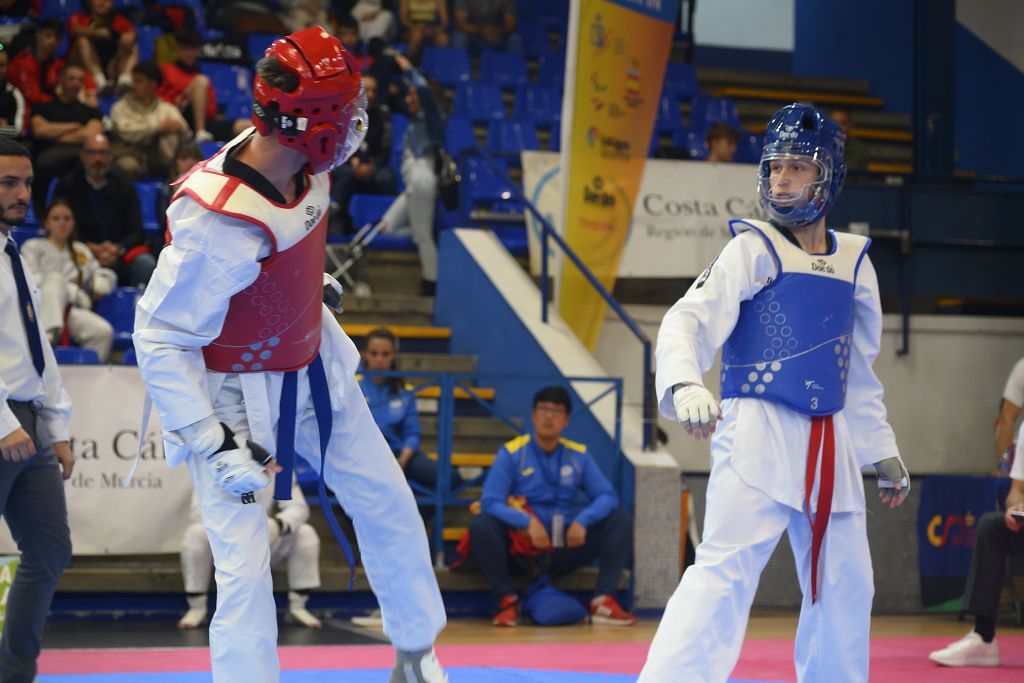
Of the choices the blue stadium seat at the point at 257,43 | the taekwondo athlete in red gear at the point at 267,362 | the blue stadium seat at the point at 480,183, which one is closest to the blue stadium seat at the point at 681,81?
the blue stadium seat at the point at 480,183

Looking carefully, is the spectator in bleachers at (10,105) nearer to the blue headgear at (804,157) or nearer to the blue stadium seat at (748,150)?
the blue stadium seat at (748,150)

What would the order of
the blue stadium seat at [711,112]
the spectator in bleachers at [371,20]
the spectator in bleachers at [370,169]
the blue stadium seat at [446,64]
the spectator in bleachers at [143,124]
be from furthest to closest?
→ the blue stadium seat at [711,112]
the blue stadium seat at [446,64]
the spectator in bleachers at [371,20]
the spectator in bleachers at [370,169]
the spectator in bleachers at [143,124]

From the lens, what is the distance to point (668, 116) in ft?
43.5

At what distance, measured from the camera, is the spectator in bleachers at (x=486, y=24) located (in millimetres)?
14098

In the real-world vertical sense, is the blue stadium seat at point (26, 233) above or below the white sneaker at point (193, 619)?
above

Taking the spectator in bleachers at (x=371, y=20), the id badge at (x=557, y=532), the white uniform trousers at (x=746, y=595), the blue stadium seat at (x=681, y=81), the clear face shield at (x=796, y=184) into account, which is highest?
the spectator in bleachers at (x=371, y=20)

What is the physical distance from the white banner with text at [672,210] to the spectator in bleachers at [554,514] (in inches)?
87.0

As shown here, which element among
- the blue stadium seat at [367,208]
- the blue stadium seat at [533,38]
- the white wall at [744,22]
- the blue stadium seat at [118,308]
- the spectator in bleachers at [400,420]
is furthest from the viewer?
the white wall at [744,22]

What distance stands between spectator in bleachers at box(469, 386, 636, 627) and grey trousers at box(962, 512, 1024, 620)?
76.1 inches

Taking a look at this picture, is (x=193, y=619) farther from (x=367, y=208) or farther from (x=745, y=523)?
(x=367, y=208)

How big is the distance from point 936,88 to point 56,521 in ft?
32.7

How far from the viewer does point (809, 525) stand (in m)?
3.98

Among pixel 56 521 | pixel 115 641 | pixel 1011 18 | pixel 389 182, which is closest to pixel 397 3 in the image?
pixel 389 182

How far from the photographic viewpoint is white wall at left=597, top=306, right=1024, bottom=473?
1060 cm
